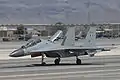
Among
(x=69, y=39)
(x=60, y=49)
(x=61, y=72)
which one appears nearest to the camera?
(x=61, y=72)

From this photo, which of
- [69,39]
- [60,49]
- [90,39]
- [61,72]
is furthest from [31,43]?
[61,72]

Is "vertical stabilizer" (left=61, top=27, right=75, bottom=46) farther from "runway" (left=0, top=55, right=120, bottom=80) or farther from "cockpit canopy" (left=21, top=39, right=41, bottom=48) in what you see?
"runway" (left=0, top=55, right=120, bottom=80)

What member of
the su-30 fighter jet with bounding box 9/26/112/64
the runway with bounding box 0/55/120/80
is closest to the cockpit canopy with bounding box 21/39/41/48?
the su-30 fighter jet with bounding box 9/26/112/64

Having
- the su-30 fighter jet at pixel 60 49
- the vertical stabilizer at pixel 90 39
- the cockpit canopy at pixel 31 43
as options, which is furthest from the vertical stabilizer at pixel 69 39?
the cockpit canopy at pixel 31 43

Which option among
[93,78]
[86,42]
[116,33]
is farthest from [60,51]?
[116,33]

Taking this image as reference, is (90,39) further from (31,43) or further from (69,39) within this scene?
(31,43)

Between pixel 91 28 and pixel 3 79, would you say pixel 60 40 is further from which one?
pixel 3 79

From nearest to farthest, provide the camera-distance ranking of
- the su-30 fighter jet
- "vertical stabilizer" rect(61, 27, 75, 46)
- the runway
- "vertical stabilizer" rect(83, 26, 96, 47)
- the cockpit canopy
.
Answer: the runway < the su-30 fighter jet < the cockpit canopy < "vertical stabilizer" rect(61, 27, 75, 46) < "vertical stabilizer" rect(83, 26, 96, 47)

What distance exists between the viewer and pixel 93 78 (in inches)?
900

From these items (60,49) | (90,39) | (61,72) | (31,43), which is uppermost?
(90,39)

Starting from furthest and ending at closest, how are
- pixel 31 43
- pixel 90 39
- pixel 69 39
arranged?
pixel 90 39, pixel 69 39, pixel 31 43

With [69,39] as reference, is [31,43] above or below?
below

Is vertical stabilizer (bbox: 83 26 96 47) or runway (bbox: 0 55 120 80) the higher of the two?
vertical stabilizer (bbox: 83 26 96 47)

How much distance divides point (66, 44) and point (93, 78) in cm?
1347
